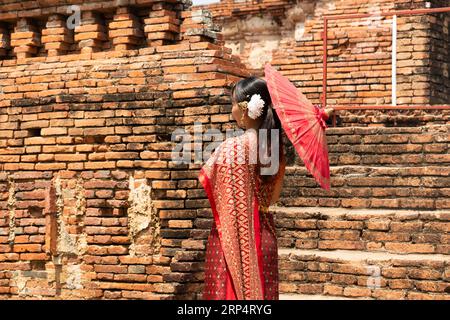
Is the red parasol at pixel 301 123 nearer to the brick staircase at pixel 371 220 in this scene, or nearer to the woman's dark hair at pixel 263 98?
the woman's dark hair at pixel 263 98

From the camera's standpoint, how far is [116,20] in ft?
25.0

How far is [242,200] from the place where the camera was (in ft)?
16.3

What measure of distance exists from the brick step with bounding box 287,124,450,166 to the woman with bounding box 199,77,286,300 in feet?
9.48

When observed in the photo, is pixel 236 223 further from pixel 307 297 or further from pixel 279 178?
pixel 307 297

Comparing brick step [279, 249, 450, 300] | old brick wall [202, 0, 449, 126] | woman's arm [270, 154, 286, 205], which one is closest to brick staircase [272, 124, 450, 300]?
brick step [279, 249, 450, 300]

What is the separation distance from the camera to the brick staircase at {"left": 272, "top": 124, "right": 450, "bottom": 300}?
260 inches

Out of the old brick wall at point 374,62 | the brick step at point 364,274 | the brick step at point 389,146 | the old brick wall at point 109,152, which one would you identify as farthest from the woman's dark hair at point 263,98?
the old brick wall at point 374,62

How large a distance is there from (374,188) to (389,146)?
50 cm

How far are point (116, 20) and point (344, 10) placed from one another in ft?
12.9

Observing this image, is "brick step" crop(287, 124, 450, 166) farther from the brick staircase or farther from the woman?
the woman

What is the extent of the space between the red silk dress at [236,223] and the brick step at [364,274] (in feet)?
5.88

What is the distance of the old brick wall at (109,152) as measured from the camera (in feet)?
23.6

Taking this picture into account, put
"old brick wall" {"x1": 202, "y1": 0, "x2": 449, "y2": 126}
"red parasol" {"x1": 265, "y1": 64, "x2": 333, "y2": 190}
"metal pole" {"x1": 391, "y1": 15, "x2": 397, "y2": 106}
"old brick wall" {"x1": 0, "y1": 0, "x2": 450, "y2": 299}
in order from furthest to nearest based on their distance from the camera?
"old brick wall" {"x1": 202, "y1": 0, "x2": 449, "y2": 126} < "metal pole" {"x1": 391, "y1": 15, "x2": 397, "y2": 106} < "old brick wall" {"x1": 0, "y1": 0, "x2": 450, "y2": 299} < "red parasol" {"x1": 265, "y1": 64, "x2": 333, "y2": 190}

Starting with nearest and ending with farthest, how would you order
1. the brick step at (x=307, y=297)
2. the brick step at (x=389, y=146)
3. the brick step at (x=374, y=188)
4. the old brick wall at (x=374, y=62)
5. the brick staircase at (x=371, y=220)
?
1. the brick staircase at (x=371, y=220)
2. the brick step at (x=307, y=297)
3. the brick step at (x=374, y=188)
4. the brick step at (x=389, y=146)
5. the old brick wall at (x=374, y=62)
